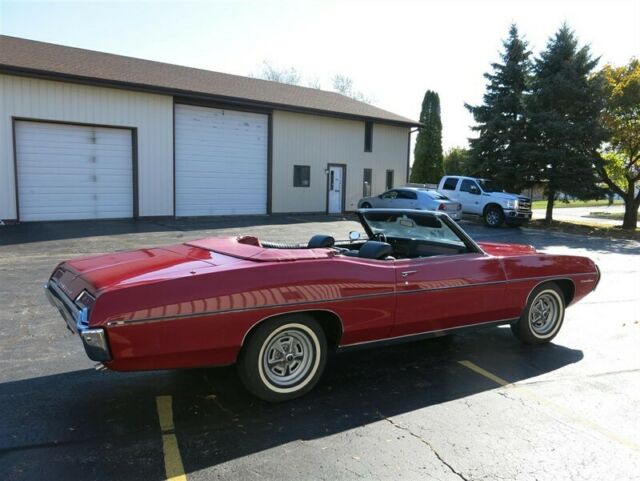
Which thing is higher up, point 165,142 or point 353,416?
point 165,142

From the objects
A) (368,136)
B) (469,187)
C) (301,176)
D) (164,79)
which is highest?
(164,79)

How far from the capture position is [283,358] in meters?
3.79

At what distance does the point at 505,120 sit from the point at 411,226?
21.0 meters

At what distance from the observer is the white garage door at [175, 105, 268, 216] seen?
18875 mm

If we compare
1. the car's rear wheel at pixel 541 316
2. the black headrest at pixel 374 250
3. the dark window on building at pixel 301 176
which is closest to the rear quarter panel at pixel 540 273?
the car's rear wheel at pixel 541 316

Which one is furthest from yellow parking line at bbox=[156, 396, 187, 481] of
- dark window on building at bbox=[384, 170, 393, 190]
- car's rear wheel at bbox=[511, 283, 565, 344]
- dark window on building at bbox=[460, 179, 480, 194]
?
dark window on building at bbox=[384, 170, 393, 190]

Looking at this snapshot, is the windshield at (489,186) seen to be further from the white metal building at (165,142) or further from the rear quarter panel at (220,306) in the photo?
the rear quarter panel at (220,306)

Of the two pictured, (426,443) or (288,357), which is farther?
(288,357)

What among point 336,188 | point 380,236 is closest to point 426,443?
point 380,236

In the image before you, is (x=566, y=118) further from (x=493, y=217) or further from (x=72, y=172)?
(x=72, y=172)

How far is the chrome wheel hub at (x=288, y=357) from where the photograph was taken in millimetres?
3717

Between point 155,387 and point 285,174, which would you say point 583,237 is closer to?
point 285,174

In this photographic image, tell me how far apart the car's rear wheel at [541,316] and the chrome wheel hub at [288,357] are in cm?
246

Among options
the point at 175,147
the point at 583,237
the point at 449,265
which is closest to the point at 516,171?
the point at 583,237
